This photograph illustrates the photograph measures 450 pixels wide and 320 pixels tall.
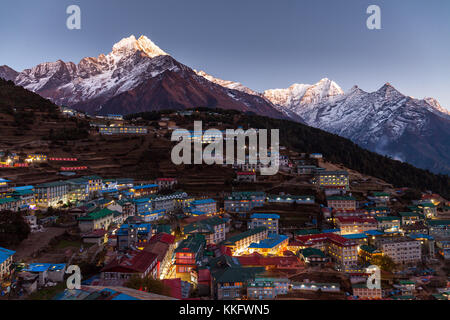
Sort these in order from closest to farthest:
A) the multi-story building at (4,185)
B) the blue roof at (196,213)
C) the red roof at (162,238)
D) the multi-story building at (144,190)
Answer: the red roof at (162,238), the multi-story building at (4,185), the blue roof at (196,213), the multi-story building at (144,190)

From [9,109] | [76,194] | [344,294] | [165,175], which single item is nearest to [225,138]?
[165,175]

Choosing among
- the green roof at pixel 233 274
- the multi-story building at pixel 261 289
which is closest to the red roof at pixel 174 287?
the green roof at pixel 233 274

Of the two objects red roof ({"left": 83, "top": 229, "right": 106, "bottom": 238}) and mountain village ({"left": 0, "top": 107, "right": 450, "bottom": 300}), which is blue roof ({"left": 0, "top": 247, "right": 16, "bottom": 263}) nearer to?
mountain village ({"left": 0, "top": 107, "right": 450, "bottom": 300})

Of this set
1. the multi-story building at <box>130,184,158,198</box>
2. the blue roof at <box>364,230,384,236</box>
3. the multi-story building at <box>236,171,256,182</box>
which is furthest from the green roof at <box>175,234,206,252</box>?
the multi-story building at <box>236,171,256,182</box>

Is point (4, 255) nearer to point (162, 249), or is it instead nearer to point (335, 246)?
point (162, 249)

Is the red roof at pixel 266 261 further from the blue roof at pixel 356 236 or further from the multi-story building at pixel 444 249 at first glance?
the multi-story building at pixel 444 249

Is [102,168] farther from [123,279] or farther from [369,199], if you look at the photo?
[369,199]
